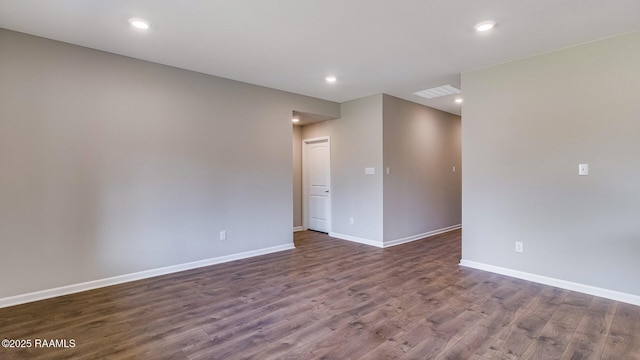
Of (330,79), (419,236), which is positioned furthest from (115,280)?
(419,236)

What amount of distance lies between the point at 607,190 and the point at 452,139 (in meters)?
3.78

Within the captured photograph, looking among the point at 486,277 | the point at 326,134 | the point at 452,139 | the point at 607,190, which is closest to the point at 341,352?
the point at 486,277

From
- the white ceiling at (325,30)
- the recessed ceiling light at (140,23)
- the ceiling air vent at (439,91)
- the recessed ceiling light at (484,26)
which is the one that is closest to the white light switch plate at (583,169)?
the white ceiling at (325,30)

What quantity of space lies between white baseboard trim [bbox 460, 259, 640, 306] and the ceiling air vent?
8.67 feet

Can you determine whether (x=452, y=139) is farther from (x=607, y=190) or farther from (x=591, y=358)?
(x=591, y=358)

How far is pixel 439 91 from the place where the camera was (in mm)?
5090

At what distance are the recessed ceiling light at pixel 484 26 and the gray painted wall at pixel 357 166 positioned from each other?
7.86 ft

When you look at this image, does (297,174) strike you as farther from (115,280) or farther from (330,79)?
(115,280)

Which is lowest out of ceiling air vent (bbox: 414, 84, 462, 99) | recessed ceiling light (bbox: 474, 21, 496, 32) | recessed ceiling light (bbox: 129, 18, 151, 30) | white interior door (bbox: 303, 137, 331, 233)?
white interior door (bbox: 303, 137, 331, 233)

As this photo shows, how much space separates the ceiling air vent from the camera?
4863mm

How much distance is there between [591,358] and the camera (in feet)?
6.90

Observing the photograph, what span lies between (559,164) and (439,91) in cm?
221

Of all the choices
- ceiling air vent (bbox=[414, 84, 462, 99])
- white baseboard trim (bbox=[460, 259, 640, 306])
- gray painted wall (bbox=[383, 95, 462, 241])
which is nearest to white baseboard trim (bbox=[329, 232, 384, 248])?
gray painted wall (bbox=[383, 95, 462, 241])

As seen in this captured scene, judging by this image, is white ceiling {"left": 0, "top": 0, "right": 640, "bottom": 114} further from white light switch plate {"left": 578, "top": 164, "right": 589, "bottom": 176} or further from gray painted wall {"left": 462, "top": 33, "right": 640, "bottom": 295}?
white light switch plate {"left": 578, "top": 164, "right": 589, "bottom": 176}
